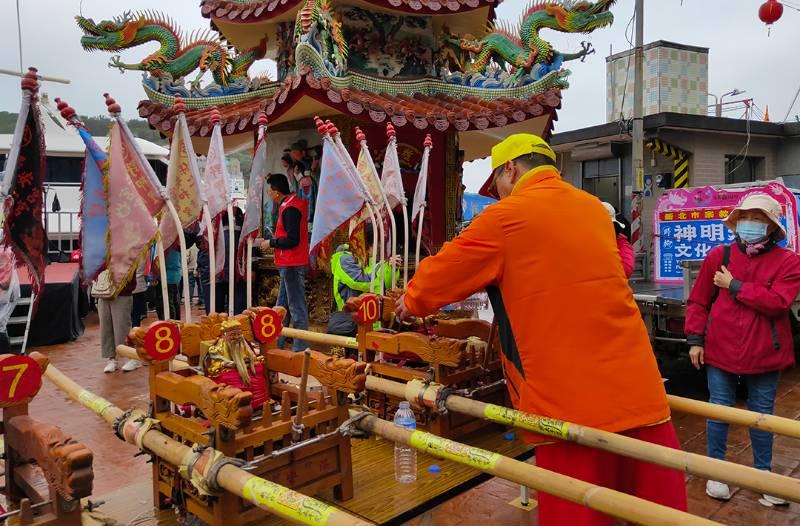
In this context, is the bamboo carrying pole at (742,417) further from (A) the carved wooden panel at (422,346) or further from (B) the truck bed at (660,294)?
(B) the truck bed at (660,294)

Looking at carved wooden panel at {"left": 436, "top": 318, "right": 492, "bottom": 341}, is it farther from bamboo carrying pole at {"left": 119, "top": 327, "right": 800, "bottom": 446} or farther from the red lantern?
the red lantern

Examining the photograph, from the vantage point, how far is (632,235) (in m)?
9.20

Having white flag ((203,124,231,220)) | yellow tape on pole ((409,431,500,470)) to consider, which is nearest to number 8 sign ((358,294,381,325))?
white flag ((203,124,231,220))

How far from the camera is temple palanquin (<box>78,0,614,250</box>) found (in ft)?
22.8

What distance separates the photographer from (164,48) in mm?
7945

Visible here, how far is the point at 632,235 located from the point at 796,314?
12.5 feet

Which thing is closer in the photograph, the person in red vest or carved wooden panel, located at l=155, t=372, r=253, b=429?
carved wooden panel, located at l=155, t=372, r=253, b=429

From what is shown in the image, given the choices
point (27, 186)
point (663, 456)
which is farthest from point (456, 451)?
point (27, 186)

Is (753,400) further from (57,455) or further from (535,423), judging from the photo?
(57,455)

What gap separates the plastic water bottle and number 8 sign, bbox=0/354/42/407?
1.53 meters

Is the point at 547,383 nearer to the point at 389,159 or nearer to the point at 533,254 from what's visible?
the point at 533,254

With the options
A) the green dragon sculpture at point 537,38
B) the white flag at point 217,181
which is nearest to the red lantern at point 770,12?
the green dragon sculpture at point 537,38

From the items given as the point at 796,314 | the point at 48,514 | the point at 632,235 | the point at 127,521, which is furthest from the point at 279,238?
the point at 632,235

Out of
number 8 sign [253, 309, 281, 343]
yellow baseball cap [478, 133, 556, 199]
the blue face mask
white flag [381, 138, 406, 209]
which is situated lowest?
number 8 sign [253, 309, 281, 343]
